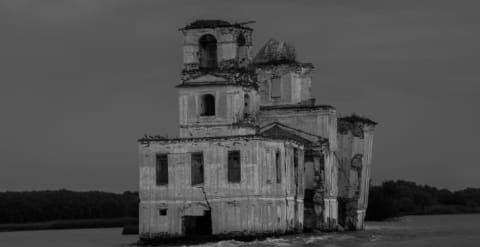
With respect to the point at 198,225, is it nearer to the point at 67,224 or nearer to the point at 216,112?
the point at 216,112

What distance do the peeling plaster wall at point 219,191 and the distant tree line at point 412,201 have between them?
104 ft

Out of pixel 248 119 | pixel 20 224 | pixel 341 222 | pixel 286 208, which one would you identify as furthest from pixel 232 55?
pixel 20 224

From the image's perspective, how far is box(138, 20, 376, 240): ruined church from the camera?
61.8 metres

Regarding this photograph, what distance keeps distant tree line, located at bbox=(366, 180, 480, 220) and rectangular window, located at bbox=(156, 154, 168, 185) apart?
3296 centimetres

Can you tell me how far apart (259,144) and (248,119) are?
519 cm

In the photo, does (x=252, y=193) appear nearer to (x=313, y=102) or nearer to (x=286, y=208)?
(x=286, y=208)

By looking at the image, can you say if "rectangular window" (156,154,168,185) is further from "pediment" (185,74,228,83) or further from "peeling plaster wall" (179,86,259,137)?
"pediment" (185,74,228,83)

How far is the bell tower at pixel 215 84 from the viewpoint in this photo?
66000mm

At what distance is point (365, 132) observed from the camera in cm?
7806

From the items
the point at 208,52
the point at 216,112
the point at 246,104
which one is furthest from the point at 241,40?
the point at 216,112

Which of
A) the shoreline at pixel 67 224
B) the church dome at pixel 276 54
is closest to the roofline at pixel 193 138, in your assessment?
the church dome at pixel 276 54

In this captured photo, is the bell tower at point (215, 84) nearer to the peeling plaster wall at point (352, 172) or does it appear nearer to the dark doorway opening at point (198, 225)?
the dark doorway opening at point (198, 225)

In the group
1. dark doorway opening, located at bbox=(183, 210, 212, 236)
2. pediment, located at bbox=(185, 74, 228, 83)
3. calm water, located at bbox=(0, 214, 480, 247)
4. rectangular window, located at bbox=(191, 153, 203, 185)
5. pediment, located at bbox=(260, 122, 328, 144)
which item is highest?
pediment, located at bbox=(185, 74, 228, 83)

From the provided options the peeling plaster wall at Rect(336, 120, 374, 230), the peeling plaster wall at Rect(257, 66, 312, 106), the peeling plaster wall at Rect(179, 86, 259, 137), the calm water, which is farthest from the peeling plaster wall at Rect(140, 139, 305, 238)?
the peeling plaster wall at Rect(336, 120, 374, 230)
